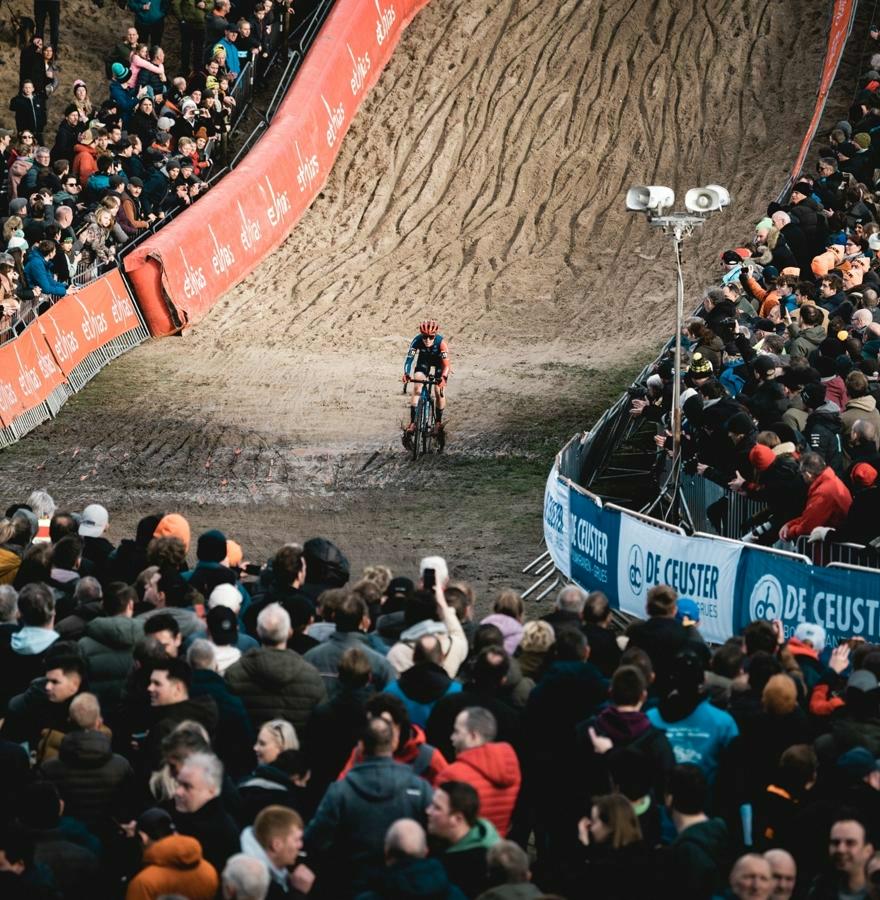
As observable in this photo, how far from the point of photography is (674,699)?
8.17 metres

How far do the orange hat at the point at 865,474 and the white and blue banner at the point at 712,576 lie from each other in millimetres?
990

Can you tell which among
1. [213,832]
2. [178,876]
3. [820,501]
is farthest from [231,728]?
[820,501]

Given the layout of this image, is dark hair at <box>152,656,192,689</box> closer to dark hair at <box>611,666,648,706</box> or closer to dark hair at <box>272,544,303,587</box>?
dark hair at <box>272,544,303,587</box>

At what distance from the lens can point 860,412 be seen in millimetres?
14141

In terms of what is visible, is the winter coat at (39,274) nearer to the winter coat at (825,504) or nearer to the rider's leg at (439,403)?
the rider's leg at (439,403)

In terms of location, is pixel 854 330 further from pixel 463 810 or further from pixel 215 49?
pixel 215 49

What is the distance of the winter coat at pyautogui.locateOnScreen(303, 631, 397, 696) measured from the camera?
874cm

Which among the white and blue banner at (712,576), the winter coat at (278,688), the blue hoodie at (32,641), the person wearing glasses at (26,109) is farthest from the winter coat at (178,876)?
the person wearing glasses at (26,109)

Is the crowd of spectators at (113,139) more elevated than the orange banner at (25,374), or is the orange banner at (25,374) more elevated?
the crowd of spectators at (113,139)

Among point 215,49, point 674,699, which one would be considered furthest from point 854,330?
point 215,49

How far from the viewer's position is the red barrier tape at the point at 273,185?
23.8m

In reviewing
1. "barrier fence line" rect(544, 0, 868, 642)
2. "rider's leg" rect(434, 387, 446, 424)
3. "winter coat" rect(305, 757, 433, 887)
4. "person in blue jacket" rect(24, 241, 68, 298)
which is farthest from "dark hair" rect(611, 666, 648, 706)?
"person in blue jacket" rect(24, 241, 68, 298)

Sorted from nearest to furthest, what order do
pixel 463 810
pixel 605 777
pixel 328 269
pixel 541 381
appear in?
pixel 463 810 → pixel 605 777 → pixel 541 381 → pixel 328 269

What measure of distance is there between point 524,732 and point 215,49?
21967 millimetres
